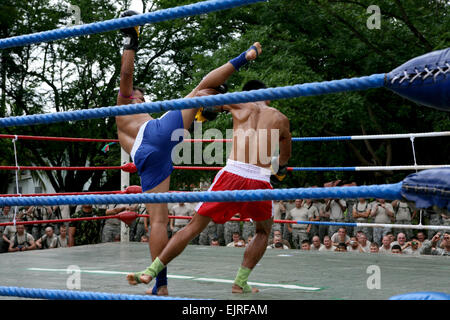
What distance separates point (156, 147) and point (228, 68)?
85 centimetres

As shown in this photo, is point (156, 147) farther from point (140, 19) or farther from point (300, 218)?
point (300, 218)

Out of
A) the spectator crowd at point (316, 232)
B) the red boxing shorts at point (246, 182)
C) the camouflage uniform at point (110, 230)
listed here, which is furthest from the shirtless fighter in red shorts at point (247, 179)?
the camouflage uniform at point (110, 230)

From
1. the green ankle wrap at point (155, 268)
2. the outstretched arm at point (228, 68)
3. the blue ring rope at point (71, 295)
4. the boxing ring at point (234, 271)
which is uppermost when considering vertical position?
the outstretched arm at point (228, 68)

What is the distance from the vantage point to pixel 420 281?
3.72 metres

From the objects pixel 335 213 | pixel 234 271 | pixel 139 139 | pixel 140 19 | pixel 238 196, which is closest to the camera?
pixel 238 196

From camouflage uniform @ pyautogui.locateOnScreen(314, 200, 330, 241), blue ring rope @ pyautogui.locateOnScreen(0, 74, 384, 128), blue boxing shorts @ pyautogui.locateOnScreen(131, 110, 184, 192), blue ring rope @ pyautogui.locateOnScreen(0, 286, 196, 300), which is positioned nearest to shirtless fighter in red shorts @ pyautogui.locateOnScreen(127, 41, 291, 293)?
blue boxing shorts @ pyautogui.locateOnScreen(131, 110, 184, 192)

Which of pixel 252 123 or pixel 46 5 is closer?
pixel 252 123

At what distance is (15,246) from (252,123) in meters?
4.81

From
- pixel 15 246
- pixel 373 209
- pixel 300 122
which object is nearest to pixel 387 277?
pixel 373 209

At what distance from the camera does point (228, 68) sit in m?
2.78

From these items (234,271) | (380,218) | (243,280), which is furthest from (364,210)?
(243,280)

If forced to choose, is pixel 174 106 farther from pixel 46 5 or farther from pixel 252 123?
pixel 46 5

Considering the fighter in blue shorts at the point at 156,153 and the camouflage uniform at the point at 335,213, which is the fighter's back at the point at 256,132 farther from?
the camouflage uniform at the point at 335,213

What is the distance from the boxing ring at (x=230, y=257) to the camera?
125 centimetres
